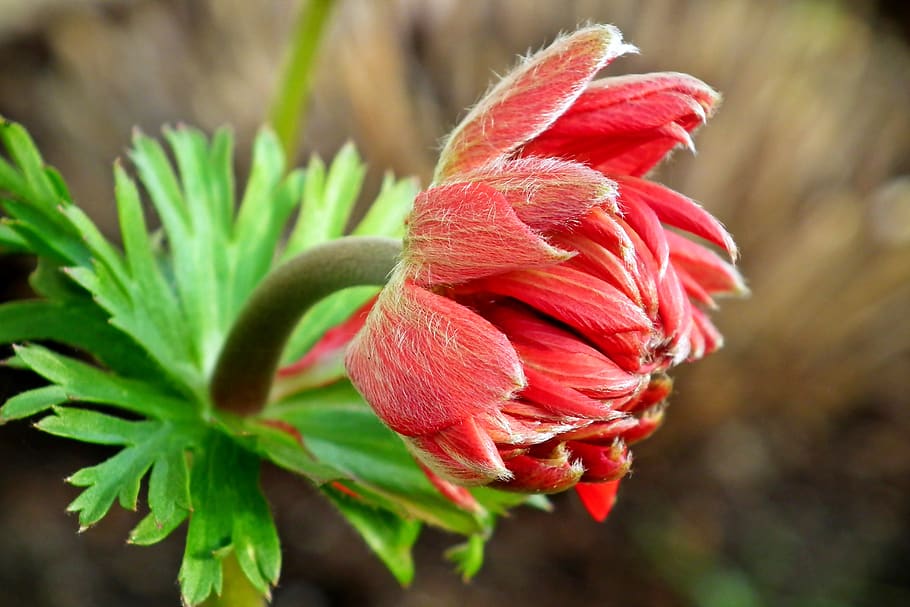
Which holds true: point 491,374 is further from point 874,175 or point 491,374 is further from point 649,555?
point 874,175

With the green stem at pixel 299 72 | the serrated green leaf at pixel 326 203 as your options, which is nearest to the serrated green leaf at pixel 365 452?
the serrated green leaf at pixel 326 203

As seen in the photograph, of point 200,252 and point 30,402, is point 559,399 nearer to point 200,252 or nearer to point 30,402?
point 30,402

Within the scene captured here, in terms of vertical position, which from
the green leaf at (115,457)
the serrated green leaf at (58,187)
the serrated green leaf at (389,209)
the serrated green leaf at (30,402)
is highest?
the serrated green leaf at (58,187)

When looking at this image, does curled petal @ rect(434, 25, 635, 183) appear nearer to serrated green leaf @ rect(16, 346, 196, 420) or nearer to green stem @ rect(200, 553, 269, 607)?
serrated green leaf @ rect(16, 346, 196, 420)

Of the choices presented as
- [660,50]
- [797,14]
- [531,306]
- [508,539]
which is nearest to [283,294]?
[531,306]

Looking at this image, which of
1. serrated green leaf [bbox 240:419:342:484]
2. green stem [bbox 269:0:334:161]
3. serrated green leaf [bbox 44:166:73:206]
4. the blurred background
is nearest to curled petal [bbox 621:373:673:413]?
serrated green leaf [bbox 240:419:342:484]

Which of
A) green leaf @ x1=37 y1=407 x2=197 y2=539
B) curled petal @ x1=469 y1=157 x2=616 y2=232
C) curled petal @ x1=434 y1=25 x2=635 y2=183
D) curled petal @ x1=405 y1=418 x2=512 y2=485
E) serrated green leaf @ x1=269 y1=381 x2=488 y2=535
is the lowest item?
serrated green leaf @ x1=269 y1=381 x2=488 y2=535

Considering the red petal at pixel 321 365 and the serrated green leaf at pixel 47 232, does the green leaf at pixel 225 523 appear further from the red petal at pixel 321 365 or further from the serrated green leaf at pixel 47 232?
the serrated green leaf at pixel 47 232

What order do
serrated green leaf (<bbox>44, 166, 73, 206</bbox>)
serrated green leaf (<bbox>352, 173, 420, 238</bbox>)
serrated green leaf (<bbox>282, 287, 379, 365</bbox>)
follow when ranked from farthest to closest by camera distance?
serrated green leaf (<bbox>352, 173, 420, 238</bbox>) < serrated green leaf (<bbox>282, 287, 379, 365</bbox>) < serrated green leaf (<bbox>44, 166, 73, 206</bbox>)
